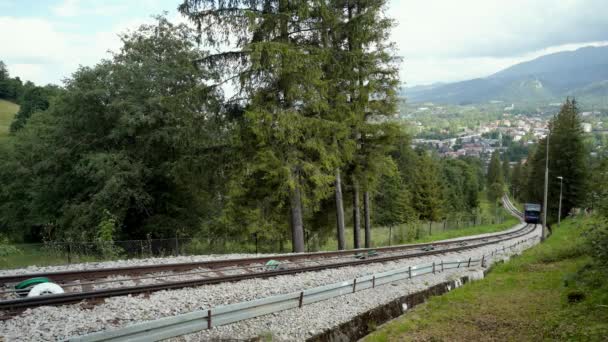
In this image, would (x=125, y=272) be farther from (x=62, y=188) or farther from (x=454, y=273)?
(x=62, y=188)

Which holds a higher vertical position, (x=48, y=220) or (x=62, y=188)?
(x=62, y=188)

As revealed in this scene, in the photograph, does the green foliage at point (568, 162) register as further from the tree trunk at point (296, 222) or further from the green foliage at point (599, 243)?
the green foliage at point (599, 243)

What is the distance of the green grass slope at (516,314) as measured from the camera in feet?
23.7

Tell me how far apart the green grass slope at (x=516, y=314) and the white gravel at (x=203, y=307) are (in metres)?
0.92

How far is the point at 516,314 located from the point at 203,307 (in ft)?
22.3

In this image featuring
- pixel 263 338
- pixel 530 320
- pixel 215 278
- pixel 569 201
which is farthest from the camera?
pixel 569 201

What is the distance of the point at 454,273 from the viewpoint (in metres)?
13.5

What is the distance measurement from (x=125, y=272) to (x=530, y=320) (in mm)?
9487

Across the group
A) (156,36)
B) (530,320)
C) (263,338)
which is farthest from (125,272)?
(156,36)

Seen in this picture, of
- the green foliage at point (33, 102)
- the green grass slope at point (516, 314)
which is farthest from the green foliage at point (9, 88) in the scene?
the green grass slope at point (516, 314)

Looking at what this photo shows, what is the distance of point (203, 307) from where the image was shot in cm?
796

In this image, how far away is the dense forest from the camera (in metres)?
16.0

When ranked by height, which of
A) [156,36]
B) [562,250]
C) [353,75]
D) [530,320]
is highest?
[156,36]

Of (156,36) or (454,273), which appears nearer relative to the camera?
(454,273)
